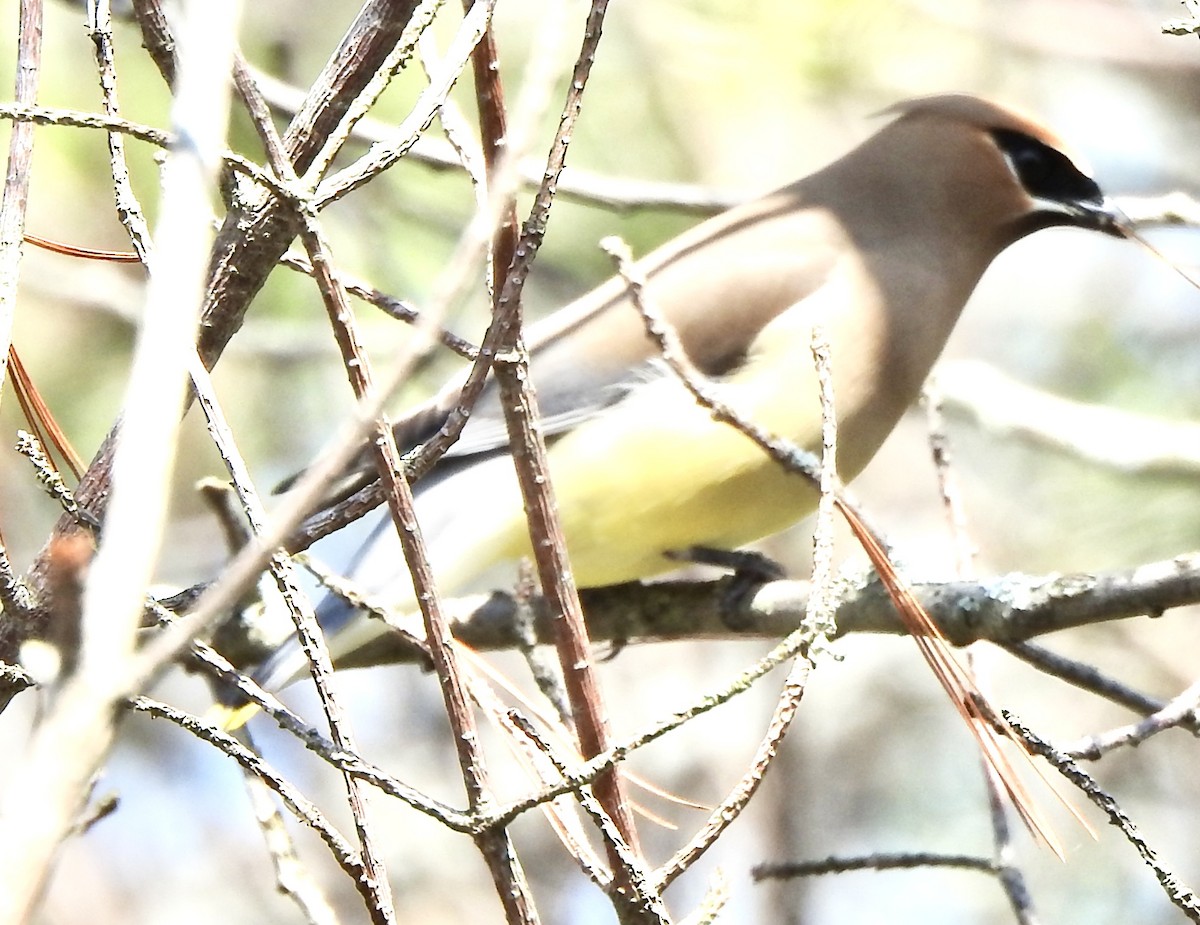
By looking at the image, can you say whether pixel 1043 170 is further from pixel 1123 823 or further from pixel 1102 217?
pixel 1123 823

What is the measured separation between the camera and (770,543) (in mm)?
4633

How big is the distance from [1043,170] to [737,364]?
0.86m

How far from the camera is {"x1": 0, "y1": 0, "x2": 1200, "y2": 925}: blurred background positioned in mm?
4273

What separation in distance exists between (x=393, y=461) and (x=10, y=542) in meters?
3.44

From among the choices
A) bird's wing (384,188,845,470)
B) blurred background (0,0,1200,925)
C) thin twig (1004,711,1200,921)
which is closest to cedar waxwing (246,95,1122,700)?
bird's wing (384,188,845,470)

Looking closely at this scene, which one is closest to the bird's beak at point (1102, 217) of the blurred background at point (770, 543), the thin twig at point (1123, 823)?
the blurred background at point (770, 543)

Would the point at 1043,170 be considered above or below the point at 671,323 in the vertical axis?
above

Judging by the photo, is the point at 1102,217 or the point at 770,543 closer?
the point at 1102,217

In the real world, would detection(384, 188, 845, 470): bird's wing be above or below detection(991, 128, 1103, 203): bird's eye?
below

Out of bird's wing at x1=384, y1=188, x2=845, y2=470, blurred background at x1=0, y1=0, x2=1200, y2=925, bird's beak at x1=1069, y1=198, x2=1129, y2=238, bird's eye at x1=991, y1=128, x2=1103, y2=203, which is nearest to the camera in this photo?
bird's beak at x1=1069, y1=198, x2=1129, y2=238

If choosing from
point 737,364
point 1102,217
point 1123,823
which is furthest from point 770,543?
point 1123,823

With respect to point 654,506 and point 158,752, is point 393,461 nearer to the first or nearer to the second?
point 654,506

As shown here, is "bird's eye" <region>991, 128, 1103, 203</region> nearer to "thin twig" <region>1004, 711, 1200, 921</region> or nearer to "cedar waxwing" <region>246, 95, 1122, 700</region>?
"cedar waxwing" <region>246, 95, 1122, 700</region>

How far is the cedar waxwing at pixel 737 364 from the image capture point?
315 cm
